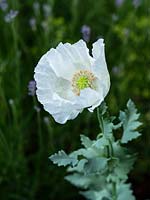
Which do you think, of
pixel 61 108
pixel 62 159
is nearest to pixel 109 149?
pixel 62 159

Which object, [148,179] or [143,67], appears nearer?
[148,179]

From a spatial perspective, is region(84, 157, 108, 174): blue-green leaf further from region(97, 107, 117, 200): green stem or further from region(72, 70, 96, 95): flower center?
region(72, 70, 96, 95): flower center

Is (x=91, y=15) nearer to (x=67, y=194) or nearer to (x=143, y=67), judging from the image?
(x=143, y=67)

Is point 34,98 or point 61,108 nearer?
point 61,108

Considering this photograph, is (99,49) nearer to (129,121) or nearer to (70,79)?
(70,79)

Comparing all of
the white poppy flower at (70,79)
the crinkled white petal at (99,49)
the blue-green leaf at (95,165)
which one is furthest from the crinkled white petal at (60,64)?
the blue-green leaf at (95,165)

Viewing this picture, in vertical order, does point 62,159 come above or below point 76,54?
below

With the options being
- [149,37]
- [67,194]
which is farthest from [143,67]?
[67,194]

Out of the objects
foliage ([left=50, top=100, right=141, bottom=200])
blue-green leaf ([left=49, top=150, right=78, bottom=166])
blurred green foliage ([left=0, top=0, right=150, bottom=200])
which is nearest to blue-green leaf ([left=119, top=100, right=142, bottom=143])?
foliage ([left=50, top=100, right=141, bottom=200])
